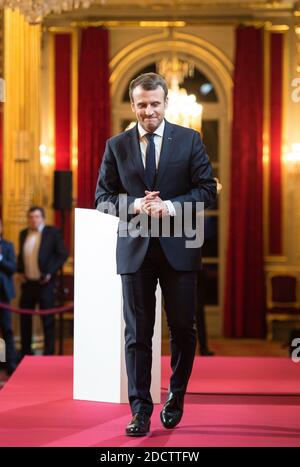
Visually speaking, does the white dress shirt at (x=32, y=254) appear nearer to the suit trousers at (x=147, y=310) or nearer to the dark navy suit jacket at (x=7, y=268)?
the dark navy suit jacket at (x=7, y=268)

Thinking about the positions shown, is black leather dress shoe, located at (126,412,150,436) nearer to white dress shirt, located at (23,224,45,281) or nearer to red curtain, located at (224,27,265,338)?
A: white dress shirt, located at (23,224,45,281)

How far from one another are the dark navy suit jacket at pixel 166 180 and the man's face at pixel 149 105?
9cm

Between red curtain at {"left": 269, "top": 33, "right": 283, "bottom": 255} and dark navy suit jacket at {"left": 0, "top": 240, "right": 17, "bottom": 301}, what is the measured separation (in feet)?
14.2

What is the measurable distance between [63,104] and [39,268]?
354 cm

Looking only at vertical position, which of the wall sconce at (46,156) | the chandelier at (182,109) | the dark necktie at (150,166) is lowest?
the dark necktie at (150,166)

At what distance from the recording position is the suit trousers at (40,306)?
824cm

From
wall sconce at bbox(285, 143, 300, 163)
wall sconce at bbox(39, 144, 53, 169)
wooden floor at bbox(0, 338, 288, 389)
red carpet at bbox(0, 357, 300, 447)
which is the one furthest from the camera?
wall sconce at bbox(39, 144, 53, 169)

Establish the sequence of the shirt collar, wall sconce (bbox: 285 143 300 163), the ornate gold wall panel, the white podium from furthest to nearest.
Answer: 1. wall sconce (bbox: 285 143 300 163)
2. the ornate gold wall panel
3. the white podium
4. the shirt collar

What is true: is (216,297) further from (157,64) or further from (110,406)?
(110,406)

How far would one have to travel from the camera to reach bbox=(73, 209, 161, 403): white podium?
15.0ft

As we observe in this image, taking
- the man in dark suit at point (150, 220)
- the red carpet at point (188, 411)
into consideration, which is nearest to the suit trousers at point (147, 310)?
the man in dark suit at point (150, 220)

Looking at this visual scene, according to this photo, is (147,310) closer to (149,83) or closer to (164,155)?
(164,155)

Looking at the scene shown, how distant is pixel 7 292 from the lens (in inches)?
307

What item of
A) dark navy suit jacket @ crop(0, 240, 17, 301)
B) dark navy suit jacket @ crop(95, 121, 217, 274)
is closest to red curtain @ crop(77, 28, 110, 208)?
dark navy suit jacket @ crop(0, 240, 17, 301)
